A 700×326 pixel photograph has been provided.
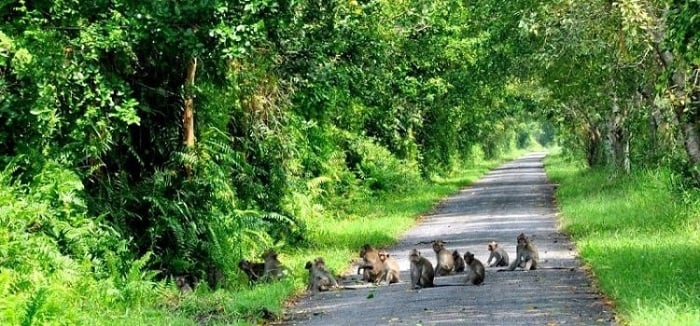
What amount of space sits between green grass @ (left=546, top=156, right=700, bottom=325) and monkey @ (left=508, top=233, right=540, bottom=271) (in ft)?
3.01

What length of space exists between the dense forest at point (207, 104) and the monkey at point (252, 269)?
0.59ft

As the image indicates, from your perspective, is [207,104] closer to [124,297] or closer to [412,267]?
[412,267]

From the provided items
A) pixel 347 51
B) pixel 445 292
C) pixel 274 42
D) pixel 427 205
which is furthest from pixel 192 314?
pixel 427 205

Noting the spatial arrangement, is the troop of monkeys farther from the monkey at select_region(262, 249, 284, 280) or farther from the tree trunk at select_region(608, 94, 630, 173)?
the tree trunk at select_region(608, 94, 630, 173)

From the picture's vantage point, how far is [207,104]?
19.5 m

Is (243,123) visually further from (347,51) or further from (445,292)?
(445,292)

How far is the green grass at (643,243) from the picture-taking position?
12.2 meters

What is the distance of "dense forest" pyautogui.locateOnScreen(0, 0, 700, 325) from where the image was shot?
559 inches

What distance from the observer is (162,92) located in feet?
60.3

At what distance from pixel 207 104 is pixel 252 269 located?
345 centimetres

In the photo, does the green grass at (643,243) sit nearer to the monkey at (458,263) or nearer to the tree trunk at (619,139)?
the monkey at (458,263)

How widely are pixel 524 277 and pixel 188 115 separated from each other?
20.7 ft

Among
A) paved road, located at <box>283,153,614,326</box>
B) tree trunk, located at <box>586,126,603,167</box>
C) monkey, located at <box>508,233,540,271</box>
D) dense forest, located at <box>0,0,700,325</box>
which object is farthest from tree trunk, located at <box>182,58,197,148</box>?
tree trunk, located at <box>586,126,603,167</box>

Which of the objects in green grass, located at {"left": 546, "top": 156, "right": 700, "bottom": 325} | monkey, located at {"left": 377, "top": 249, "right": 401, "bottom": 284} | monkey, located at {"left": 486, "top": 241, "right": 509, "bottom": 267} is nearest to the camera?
green grass, located at {"left": 546, "top": 156, "right": 700, "bottom": 325}
